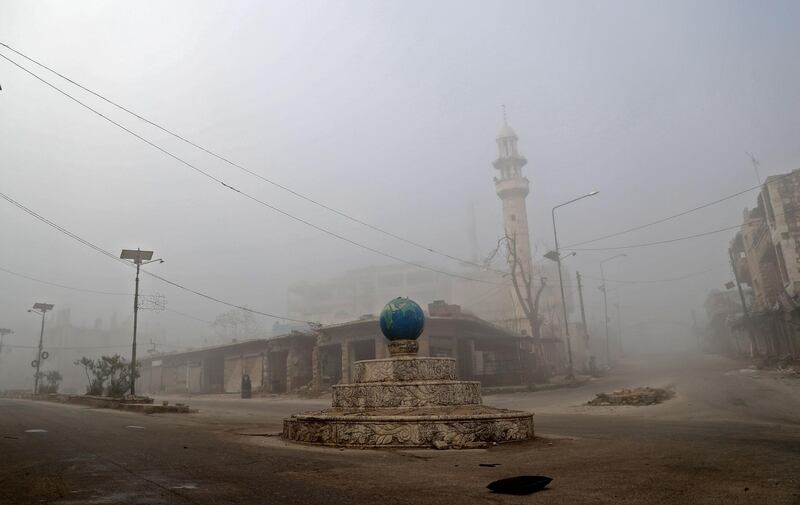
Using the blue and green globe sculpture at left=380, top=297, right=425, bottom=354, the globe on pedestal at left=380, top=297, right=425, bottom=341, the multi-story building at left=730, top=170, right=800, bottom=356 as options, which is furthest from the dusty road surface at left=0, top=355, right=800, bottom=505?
the multi-story building at left=730, top=170, right=800, bottom=356

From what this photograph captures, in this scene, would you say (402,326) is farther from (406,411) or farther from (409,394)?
(406,411)

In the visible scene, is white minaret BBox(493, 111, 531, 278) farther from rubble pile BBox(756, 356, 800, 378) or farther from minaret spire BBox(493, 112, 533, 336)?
rubble pile BBox(756, 356, 800, 378)

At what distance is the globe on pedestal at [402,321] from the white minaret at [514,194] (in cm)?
4517

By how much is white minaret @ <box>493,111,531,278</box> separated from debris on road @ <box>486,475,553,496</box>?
168 ft

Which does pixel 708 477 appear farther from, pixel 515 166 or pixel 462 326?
pixel 515 166

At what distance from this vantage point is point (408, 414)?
30.4ft

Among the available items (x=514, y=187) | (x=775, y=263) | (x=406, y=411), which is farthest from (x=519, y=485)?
(x=514, y=187)

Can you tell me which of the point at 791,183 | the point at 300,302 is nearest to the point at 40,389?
the point at 300,302

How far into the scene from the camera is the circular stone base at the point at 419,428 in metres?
8.76

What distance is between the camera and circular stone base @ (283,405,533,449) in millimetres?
8758

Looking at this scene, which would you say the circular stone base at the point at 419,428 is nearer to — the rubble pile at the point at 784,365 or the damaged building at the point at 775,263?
the rubble pile at the point at 784,365

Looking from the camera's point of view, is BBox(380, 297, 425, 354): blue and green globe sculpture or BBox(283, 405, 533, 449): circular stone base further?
BBox(380, 297, 425, 354): blue and green globe sculpture

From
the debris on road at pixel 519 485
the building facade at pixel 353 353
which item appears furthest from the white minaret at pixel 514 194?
the debris on road at pixel 519 485

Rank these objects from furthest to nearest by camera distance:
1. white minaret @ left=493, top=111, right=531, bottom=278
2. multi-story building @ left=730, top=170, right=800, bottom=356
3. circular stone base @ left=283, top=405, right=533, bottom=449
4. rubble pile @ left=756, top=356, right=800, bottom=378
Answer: white minaret @ left=493, top=111, right=531, bottom=278, multi-story building @ left=730, top=170, right=800, bottom=356, rubble pile @ left=756, top=356, right=800, bottom=378, circular stone base @ left=283, top=405, right=533, bottom=449
